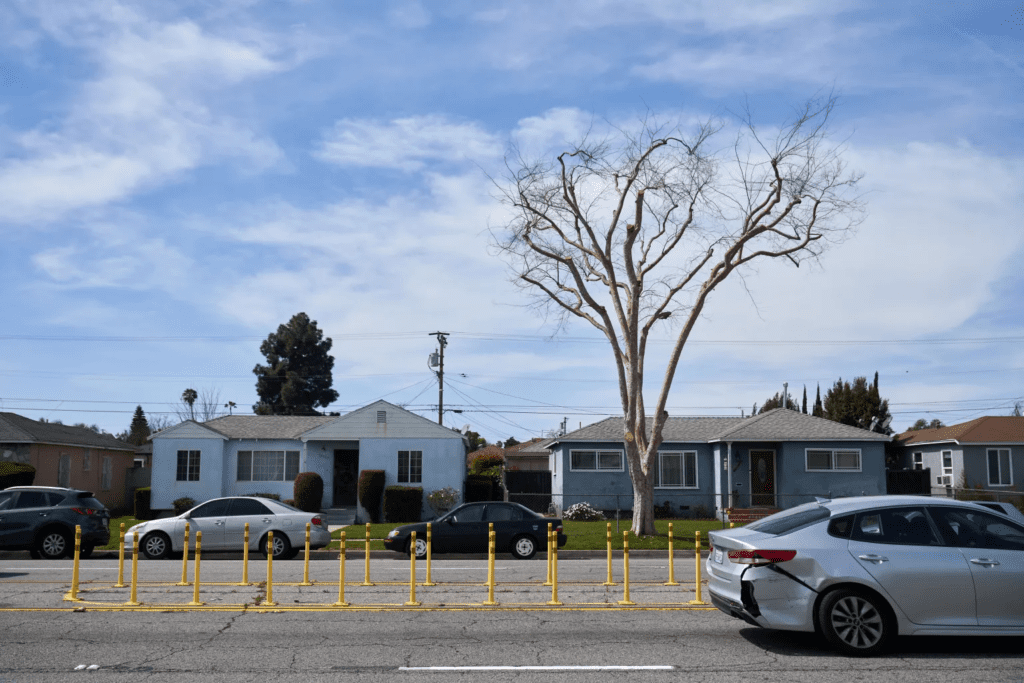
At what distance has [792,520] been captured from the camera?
917 cm

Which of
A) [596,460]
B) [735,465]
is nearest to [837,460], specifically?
[735,465]

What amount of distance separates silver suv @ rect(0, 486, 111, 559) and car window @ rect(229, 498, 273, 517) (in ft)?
10.6

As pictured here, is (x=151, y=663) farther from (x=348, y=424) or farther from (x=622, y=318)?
(x=348, y=424)

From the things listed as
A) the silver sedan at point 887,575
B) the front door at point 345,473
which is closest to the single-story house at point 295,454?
the front door at point 345,473

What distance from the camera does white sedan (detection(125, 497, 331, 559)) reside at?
19.5 meters

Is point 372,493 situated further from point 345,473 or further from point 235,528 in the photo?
point 235,528

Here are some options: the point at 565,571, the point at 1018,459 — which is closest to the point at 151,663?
the point at 565,571

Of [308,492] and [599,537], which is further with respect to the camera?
[308,492]

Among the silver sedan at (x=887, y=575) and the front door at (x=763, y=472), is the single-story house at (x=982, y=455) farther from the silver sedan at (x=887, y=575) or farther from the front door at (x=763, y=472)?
the silver sedan at (x=887, y=575)

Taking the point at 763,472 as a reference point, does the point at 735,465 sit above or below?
above

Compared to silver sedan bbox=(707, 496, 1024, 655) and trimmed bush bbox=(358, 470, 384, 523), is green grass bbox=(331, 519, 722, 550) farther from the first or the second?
silver sedan bbox=(707, 496, 1024, 655)

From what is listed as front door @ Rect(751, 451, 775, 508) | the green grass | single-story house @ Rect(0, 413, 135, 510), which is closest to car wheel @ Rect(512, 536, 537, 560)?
the green grass

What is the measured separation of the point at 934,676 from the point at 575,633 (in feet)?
11.6

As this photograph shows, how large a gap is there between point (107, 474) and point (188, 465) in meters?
9.03
